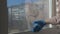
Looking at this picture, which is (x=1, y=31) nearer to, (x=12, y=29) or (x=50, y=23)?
(x=12, y=29)

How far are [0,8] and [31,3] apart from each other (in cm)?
30

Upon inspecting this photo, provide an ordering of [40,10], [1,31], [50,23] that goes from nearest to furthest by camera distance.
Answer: [1,31] → [50,23] → [40,10]

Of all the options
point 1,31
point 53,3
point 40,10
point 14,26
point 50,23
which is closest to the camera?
point 1,31

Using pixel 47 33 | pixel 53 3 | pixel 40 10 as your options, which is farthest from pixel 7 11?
pixel 53 3

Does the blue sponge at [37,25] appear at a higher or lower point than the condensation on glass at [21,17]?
lower

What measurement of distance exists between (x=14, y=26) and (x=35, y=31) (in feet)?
0.42

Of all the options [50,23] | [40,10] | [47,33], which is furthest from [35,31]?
[40,10]

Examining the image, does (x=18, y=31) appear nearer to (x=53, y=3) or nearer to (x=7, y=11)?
(x=7, y=11)

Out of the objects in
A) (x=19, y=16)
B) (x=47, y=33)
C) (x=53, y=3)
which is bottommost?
(x=47, y=33)

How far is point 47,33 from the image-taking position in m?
0.65

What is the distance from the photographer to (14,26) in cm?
63

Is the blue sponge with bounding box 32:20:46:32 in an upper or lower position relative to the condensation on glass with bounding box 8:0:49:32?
lower

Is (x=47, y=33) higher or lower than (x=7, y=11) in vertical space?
lower

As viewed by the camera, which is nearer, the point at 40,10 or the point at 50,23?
the point at 50,23
